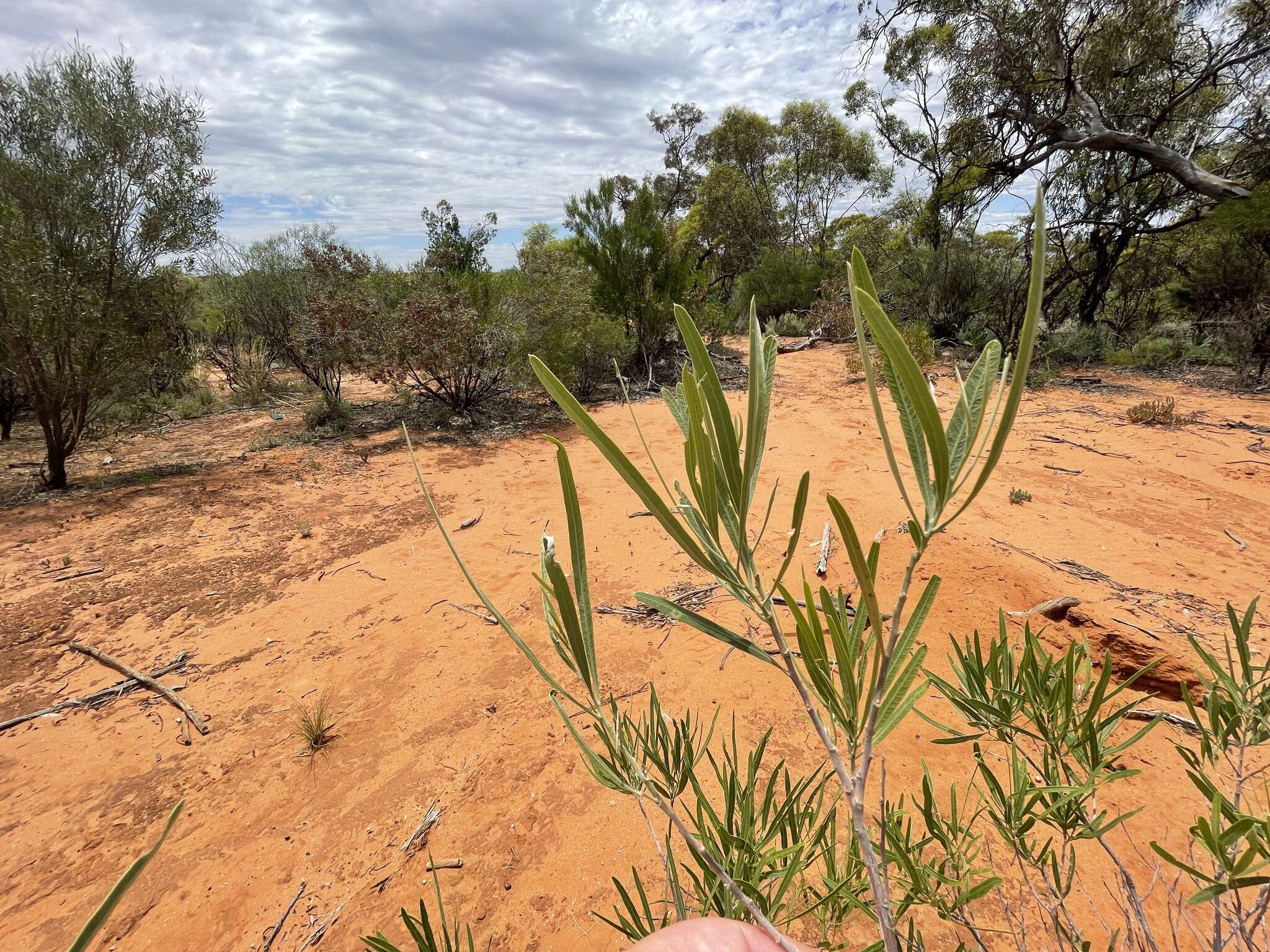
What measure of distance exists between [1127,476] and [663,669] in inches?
174

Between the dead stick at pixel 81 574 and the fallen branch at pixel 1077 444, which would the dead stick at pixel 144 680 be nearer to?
the dead stick at pixel 81 574

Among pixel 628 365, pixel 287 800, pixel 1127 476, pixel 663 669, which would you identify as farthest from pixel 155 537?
pixel 1127 476

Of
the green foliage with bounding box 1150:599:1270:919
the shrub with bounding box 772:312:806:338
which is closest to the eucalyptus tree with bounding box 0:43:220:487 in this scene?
the green foliage with bounding box 1150:599:1270:919

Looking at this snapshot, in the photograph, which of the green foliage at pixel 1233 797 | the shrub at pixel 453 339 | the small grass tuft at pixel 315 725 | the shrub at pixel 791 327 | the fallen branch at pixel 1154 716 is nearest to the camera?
the green foliage at pixel 1233 797

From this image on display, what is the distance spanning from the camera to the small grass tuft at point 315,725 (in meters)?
2.47

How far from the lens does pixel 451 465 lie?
6238 millimetres

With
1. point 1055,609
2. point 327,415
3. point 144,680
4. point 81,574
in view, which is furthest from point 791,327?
point 144,680

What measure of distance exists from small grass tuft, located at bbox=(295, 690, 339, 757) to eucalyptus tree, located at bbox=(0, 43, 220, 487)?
5133mm

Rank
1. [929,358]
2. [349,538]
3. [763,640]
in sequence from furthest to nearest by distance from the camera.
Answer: [929,358], [349,538], [763,640]

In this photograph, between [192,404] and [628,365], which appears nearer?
[192,404]

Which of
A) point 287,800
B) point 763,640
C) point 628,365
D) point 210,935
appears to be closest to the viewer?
point 210,935

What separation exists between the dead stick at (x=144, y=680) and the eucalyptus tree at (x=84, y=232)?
Answer: 146 inches

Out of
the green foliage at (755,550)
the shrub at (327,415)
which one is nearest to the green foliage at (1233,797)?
the green foliage at (755,550)

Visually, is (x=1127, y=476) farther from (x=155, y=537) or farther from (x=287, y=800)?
(x=155, y=537)
